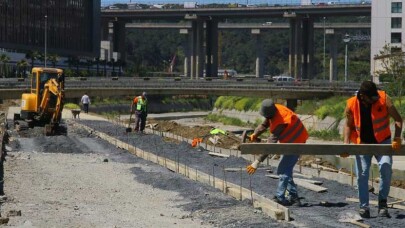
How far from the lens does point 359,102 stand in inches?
479

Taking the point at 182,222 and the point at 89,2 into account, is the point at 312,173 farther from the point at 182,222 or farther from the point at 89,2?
the point at 89,2

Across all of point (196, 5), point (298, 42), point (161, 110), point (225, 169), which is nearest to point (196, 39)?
point (196, 5)

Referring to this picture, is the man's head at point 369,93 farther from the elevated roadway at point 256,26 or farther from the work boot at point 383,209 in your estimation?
the elevated roadway at point 256,26

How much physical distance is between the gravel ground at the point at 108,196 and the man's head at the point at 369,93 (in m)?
2.08

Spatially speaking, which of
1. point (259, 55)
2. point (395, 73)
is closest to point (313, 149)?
point (395, 73)

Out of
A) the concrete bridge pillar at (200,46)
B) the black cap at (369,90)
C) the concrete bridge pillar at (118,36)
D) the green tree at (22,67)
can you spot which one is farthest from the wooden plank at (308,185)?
Result: the concrete bridge pillar at (118,36)

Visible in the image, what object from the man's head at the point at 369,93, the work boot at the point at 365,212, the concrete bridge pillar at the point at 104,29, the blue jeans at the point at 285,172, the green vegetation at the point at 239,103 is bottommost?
the green vegetation at the point at 239,103

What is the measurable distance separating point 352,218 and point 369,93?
1961mm

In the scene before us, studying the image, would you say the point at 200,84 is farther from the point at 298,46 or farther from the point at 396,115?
the point at 396,115

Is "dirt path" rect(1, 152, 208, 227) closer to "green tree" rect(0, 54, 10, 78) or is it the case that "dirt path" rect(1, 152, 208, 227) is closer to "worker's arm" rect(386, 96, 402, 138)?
"worker's arm" rect(386, 96, 402, 138)

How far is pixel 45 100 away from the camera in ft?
115

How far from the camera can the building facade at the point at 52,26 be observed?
117m

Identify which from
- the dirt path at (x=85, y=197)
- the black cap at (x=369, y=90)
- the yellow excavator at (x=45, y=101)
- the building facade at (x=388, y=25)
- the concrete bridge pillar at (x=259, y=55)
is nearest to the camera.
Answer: the black cap at (x=369, y=90)

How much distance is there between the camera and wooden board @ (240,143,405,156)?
10836mm
